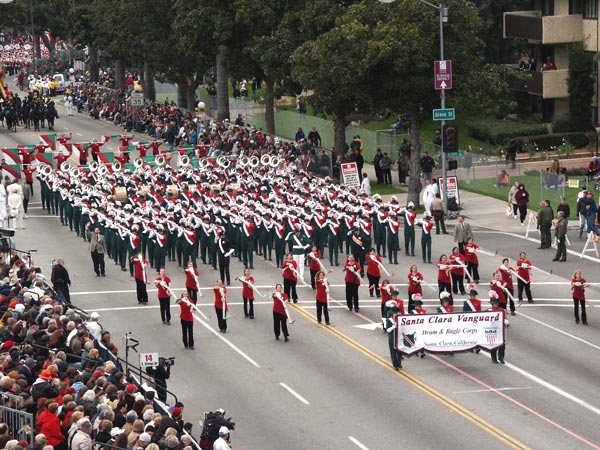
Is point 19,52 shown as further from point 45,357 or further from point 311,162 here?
point 45,357

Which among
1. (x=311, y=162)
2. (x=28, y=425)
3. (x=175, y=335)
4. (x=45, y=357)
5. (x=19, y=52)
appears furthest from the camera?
(x=19, y=52)

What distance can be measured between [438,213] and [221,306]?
14.1m

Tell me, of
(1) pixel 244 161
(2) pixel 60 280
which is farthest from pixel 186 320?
(1) pixel 244 161

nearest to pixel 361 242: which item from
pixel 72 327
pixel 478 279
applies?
pixel 478 279

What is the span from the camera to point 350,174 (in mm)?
53594

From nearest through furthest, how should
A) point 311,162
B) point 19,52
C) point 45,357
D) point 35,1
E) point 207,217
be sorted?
point 45,357 → point 207,217 → point 311,162 → point 35,1 → point 19,52

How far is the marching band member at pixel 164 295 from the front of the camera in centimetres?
3372

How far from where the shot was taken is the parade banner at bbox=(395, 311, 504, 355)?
3030cm

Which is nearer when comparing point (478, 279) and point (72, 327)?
point (72, 327)

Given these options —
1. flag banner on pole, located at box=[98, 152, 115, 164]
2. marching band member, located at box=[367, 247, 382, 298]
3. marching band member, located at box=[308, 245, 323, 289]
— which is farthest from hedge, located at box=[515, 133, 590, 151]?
marching band member, located at box=[367, 247, 382, 298]

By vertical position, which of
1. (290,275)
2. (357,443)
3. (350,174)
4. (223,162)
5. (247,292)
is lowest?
(357,443)

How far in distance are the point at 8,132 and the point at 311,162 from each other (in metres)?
24.4

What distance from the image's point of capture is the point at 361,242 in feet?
131

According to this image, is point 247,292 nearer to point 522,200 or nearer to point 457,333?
point 457,333
